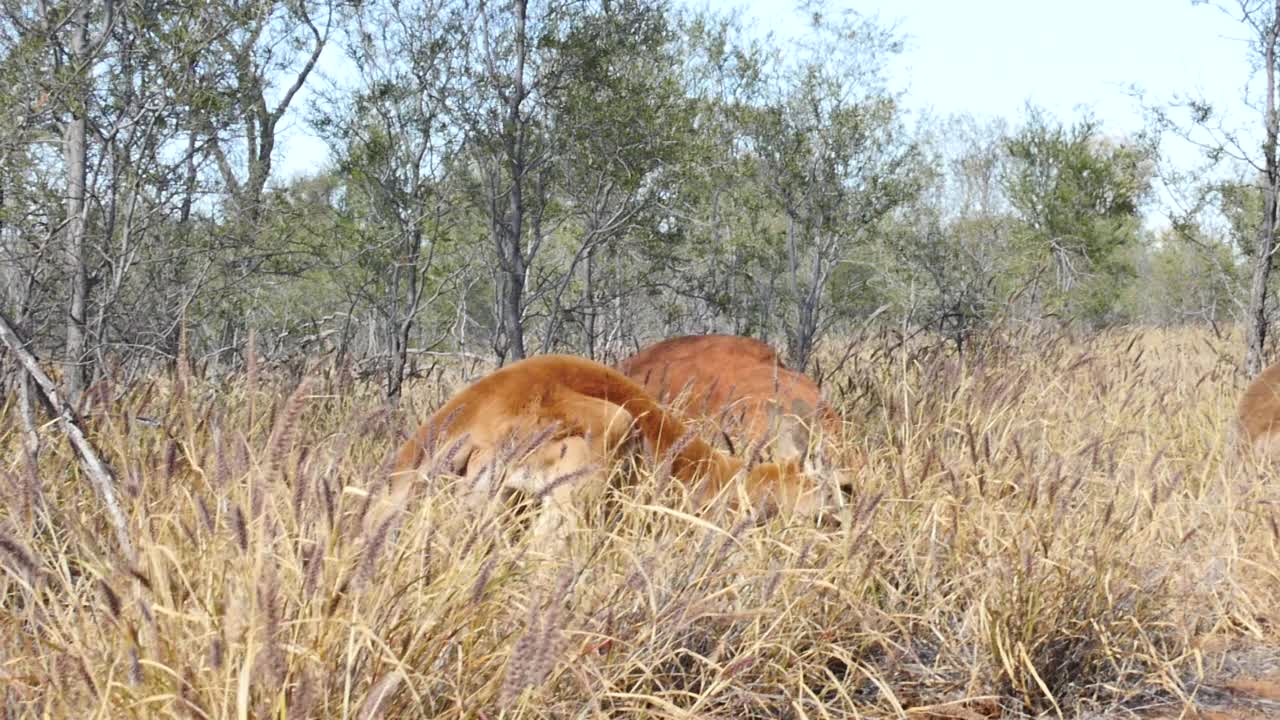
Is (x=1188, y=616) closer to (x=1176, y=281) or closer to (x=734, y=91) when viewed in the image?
(x=734, y=91)

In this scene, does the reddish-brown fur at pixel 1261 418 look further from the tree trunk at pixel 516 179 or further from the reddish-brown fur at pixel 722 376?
the tree trunk at pixel 516 179

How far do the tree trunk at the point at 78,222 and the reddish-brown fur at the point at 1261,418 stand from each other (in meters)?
5.48

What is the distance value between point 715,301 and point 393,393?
17.9ft

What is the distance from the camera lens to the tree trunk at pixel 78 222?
537 cm

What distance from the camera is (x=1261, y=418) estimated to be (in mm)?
5719

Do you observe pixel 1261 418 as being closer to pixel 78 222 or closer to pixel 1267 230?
pixel 1267 230

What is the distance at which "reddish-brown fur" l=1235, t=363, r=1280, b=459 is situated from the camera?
549 centimetres

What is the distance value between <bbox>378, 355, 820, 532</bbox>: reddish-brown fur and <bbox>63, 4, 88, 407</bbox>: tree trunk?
2.39 meters

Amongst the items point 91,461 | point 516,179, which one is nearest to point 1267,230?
point 516,179

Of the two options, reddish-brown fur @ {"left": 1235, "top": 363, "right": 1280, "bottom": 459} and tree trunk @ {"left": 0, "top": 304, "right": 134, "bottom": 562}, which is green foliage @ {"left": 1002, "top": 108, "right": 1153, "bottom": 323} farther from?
tree trunk @ {"left": 0, "top": 304, "right": 134, "bottom": 562}

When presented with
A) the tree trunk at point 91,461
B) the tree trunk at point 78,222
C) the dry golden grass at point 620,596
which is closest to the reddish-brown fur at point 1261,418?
the dry golden grass at point 620,596

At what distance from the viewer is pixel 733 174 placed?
15141mm

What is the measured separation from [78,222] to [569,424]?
3241mm

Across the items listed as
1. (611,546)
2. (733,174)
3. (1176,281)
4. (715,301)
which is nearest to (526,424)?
(611,546)
